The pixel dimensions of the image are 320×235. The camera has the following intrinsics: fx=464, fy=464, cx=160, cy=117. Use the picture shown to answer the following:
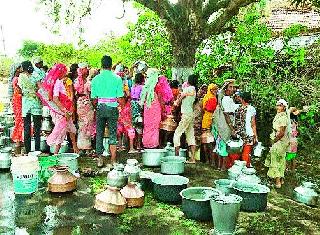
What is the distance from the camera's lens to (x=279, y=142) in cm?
794

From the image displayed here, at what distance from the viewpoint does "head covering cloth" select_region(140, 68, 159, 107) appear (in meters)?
8.73

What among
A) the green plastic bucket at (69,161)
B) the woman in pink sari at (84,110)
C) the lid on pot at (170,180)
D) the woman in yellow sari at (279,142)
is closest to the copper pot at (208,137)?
the woman in yellow sari at (279,142)

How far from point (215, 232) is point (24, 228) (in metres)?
2.22

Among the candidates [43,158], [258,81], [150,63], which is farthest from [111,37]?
[43,158]

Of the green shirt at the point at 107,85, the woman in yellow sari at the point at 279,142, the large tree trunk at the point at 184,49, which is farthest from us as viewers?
the large tree trunk at the point at 184,49

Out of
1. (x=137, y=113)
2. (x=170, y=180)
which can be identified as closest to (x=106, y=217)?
(x=170, y=180)

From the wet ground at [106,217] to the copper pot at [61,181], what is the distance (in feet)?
0.28

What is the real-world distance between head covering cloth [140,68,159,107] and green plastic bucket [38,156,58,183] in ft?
7.85

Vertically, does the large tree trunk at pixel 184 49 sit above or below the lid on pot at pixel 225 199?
above

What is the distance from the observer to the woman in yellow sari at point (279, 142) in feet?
25.2

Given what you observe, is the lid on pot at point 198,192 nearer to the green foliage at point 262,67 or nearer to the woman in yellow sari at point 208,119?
the woman in yellow sari at point 208,119

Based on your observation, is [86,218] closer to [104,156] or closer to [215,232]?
[215,232]

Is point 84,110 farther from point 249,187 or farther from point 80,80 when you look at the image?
point 249,187

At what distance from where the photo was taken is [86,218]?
5.77 meters
